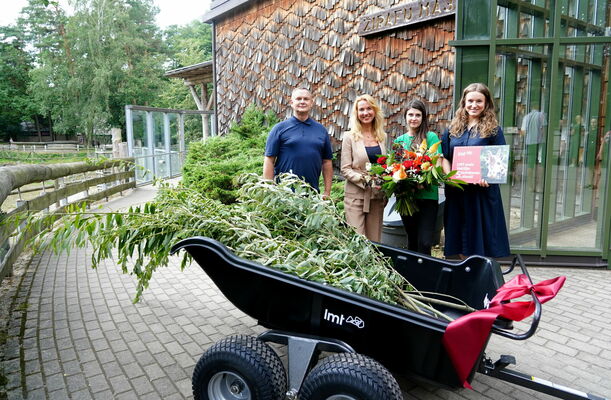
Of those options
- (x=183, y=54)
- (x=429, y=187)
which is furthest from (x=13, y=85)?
(x=429, y=187)

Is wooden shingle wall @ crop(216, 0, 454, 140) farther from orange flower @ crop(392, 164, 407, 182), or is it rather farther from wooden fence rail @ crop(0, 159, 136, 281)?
wooden fence rail @ crop(0, 159, 136, 281)

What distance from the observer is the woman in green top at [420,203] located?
416cm

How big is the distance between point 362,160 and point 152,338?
7.54 feet

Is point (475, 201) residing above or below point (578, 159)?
below

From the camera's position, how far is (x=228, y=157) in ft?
31.5

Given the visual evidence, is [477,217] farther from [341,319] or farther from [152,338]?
[152,338]

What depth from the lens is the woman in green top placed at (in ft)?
13.7

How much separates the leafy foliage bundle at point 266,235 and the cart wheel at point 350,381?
16.3 inches

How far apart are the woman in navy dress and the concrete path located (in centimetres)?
79

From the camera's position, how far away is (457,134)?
13.5 ft

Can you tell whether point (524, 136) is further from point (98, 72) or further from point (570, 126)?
point (98, 72)

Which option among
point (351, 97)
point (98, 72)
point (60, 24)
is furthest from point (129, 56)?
point (351, 97)

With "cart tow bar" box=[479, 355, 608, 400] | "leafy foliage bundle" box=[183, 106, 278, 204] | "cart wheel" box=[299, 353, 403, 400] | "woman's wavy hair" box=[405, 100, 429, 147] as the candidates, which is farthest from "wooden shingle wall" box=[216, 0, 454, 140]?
"cart wheel" box=[299, 353, 403, 400]

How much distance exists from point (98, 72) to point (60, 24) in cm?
1041
